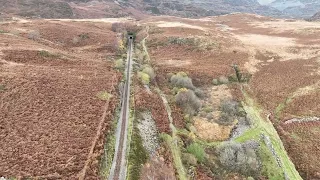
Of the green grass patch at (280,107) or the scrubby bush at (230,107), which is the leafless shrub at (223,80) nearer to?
the scrubby bush at (230,107)

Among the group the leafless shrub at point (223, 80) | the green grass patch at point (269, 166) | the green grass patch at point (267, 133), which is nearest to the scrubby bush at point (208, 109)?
the green grass patch at point (267, 133)

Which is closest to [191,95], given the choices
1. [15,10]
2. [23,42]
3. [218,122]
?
[218,122]

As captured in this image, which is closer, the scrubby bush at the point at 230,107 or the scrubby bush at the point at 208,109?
the scrubby bush at the point at 230,107

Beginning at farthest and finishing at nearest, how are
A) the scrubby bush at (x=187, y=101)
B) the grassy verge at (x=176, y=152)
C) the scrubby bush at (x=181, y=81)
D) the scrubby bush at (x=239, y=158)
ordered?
the scrubby bush at (x=181, y=81) → the scrubby bush at (x=187, y=101) → the scrubby bush at (x=239, y=158) → the grassy verge at (x=176, y=152)

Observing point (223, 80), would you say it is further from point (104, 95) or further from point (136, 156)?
point (136, 156)

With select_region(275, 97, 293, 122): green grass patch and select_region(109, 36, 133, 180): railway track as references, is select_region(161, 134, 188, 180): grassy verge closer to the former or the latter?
select_region(109, 36, 133, 180): railway track

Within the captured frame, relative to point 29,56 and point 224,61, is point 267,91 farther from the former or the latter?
point 29,56
